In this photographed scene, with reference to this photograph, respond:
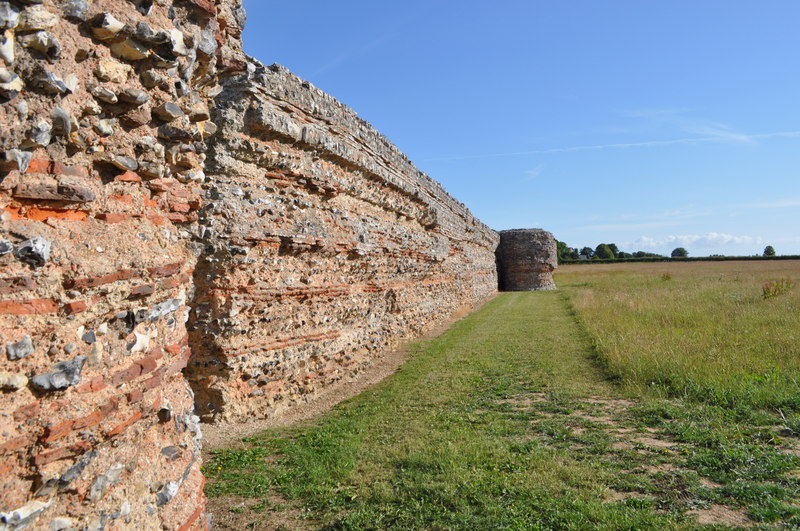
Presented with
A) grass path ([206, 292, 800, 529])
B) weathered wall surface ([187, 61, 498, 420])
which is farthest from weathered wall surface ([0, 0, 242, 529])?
weathered wall surface ([187, 61, 498, 420])

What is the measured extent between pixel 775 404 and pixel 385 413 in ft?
14.6

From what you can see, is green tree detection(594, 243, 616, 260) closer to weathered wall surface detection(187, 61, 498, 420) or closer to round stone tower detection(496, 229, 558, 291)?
round stone tower detection(496, 229, 558, 291)

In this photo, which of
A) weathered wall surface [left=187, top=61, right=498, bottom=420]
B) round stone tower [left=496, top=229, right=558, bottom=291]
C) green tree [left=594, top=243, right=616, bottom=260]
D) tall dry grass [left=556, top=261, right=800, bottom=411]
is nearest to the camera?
weathered wall surface [left=187, top=61, right=498, bottom=420]

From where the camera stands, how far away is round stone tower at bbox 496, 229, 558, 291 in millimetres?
33188

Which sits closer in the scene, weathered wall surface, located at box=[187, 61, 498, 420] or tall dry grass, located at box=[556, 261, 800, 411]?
weathered wall surface, located at box=[187, 61, 498, 420]

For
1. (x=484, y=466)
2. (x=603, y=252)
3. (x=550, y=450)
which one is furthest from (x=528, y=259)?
(x=603, y=252)

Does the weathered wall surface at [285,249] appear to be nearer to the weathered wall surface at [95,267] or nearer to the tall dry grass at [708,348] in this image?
the weathered wall surface at [95,267]

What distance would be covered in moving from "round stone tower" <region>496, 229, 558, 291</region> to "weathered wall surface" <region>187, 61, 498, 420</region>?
24.9 m


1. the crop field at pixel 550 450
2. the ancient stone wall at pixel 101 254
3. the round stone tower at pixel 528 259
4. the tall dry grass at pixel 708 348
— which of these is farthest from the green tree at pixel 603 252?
the ancient stone wall at pixel 101 254

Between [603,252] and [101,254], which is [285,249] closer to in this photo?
[101,254]

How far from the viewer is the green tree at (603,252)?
3349 inches

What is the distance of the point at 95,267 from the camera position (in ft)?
7.68

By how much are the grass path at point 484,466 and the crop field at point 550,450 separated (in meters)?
0.02

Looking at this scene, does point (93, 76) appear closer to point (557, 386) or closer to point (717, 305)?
point (557, 386)
